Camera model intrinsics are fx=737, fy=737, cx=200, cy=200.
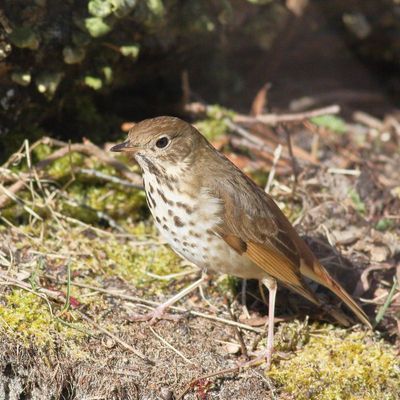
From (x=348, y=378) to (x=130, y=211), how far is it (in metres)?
1.91

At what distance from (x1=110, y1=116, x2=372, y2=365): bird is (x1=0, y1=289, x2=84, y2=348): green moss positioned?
567mm

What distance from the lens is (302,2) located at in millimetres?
6520

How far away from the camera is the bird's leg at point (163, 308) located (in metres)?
4.15

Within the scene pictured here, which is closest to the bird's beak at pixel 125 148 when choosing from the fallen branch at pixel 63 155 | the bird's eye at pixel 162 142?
the bird's eye at pixel 162 142

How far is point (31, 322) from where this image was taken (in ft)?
12.7

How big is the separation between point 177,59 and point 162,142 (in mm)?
2135

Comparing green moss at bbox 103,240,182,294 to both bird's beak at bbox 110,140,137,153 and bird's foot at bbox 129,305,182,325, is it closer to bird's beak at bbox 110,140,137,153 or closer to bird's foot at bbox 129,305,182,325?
bird's foot at bbox 129,305,182,325

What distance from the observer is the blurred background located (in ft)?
15.6

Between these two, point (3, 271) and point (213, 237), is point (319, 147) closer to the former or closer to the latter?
point (213, 237)

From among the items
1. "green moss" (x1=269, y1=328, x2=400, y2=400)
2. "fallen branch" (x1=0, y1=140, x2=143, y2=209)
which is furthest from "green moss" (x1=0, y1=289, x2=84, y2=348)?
"green moss" (x1=269, y1=328, x2=400, y2=400)

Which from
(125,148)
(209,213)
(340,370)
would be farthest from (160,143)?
(340,370)

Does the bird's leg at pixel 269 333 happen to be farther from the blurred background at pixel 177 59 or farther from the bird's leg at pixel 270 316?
the blurred background at pixel 177 59

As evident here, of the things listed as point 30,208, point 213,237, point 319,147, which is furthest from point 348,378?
point 319,147

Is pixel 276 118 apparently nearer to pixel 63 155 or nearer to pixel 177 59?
pixel 177 59
